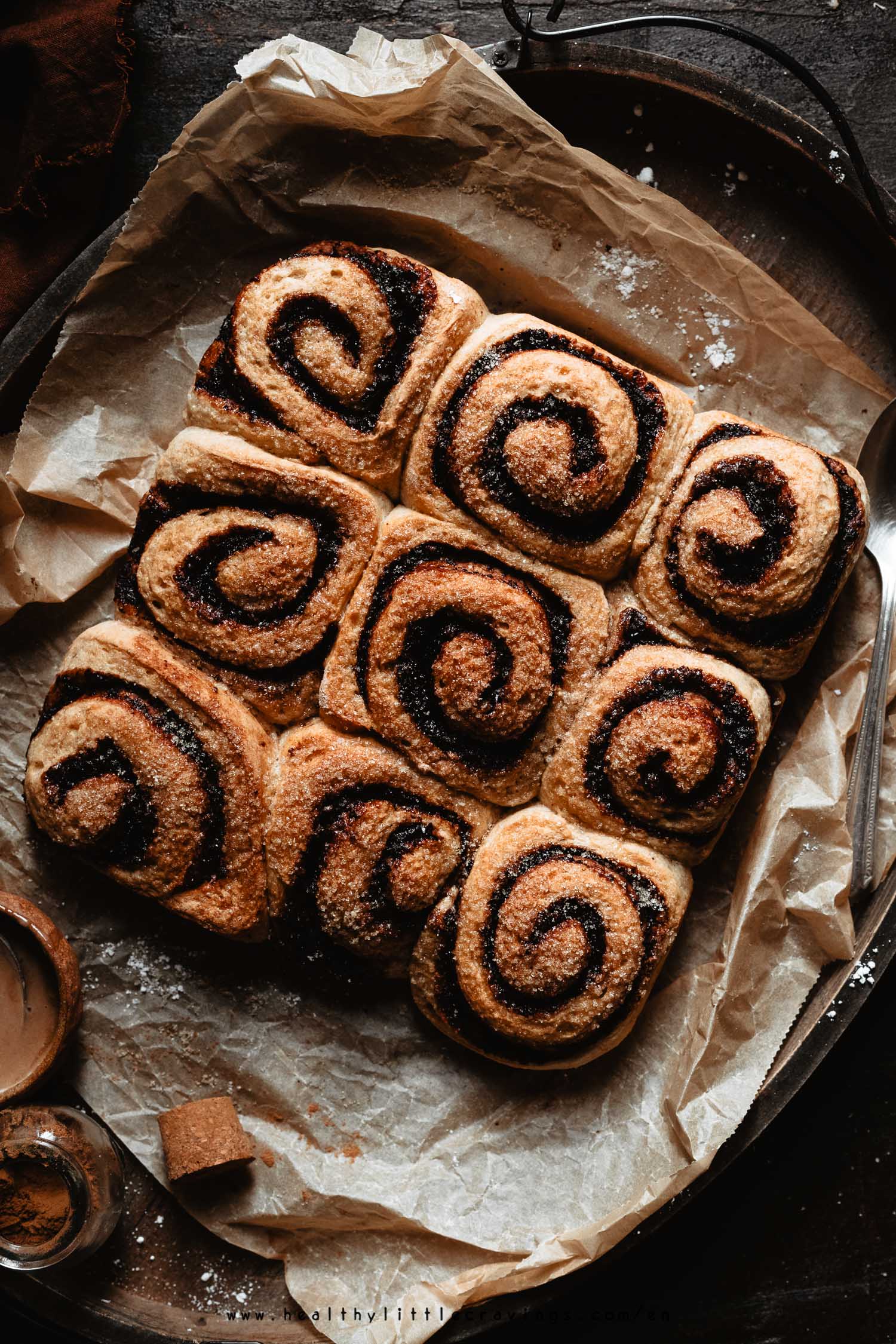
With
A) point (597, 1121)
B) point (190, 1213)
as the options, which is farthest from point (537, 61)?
point (190, 1213)

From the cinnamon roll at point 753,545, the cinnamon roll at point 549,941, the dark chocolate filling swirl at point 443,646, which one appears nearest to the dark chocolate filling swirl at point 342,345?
the dark chocolate filling swirl at point 443,646

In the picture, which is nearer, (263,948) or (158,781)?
(158,781)

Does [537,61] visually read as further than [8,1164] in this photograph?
Yes

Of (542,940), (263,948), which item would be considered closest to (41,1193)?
(263,948)

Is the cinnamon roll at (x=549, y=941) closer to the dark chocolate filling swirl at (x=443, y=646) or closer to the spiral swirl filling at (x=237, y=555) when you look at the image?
the dark chocolate filling swirl at (x=443, y=646)

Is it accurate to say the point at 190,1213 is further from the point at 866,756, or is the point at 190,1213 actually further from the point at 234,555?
the point at 866,756

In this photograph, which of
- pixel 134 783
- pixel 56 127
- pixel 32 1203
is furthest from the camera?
pixel 56 127

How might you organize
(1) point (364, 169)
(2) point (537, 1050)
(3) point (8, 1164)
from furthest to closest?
1. (1) point (364, 169)
2. (2) point (537, 1050)
3. (3) point (8, 1164)

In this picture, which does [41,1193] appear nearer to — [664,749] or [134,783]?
[134,783]
